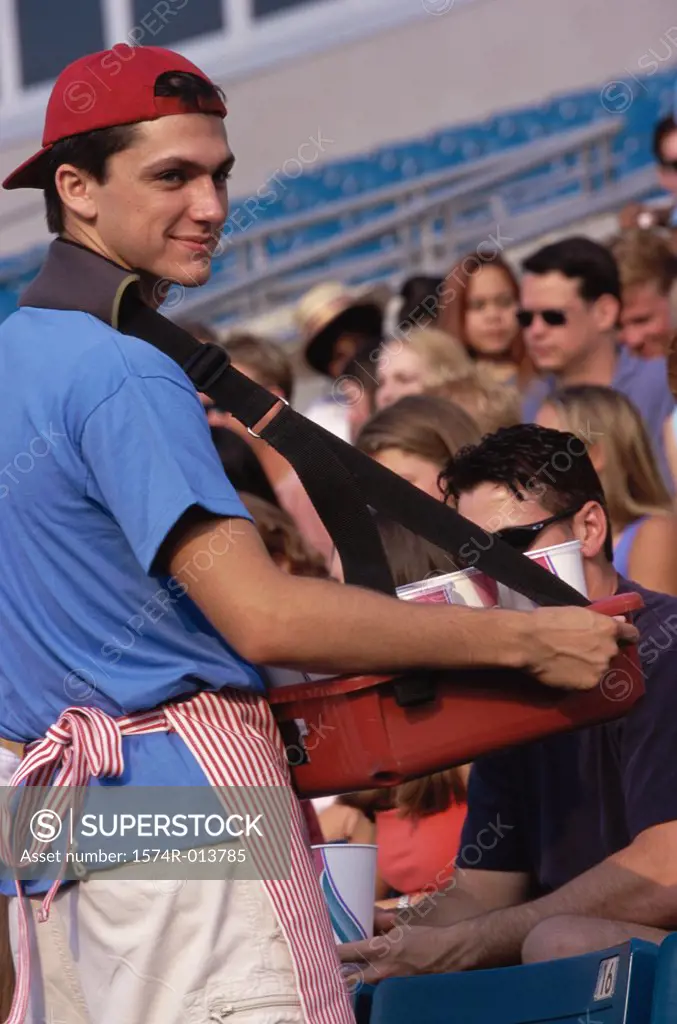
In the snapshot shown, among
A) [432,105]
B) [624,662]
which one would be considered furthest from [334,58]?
[624,662]

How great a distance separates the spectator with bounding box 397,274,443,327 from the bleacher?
283cm

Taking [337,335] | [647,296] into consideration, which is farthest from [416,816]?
[337,335]

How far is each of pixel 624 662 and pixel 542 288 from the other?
12.5ft

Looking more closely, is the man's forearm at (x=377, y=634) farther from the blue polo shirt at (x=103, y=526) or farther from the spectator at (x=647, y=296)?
the spectator at (x=647, y=296)

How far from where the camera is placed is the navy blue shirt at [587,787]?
2891 mm

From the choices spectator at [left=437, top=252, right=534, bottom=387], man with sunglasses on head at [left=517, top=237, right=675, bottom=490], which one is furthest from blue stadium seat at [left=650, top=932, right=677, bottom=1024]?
spectator at [left=437, top=252, right=534, bottom=387]

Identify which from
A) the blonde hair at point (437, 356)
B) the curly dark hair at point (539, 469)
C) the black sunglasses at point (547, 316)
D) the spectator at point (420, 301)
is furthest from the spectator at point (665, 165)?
the curly dark hair at point (539, 469)

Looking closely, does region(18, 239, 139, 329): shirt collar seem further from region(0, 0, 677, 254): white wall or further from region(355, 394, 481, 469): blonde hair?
region(0, 0, 677, 254): white wall

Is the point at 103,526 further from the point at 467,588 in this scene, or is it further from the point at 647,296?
the point at 647,296

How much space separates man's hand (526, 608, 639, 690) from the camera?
2107 millimetres

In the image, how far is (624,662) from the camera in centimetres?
222

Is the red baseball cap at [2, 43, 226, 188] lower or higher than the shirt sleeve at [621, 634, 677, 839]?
higher

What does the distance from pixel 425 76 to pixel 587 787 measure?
10.2 m

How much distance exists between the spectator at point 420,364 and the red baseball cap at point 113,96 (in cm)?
322
